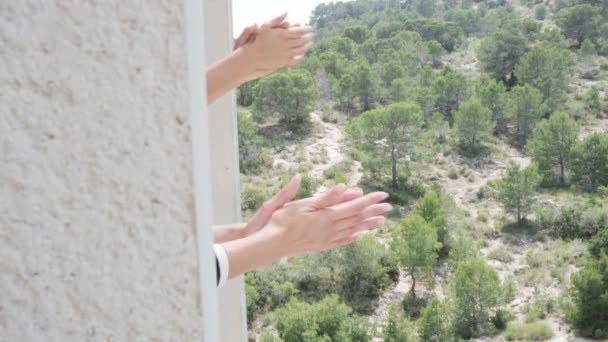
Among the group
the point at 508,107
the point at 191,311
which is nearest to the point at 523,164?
the point at 508,107

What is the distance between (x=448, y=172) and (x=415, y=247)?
7.36 ft

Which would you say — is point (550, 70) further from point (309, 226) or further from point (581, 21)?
point (309, 226)

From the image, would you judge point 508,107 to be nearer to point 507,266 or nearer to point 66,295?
point 507,266

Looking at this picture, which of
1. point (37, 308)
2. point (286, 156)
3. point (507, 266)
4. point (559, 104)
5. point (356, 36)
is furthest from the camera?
point (356, 36)

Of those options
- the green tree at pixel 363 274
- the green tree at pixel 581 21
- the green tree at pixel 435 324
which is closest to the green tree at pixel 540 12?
the green tree at pixel 581 21

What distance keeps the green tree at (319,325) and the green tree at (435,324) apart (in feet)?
1.50

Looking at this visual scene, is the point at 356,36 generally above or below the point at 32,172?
above

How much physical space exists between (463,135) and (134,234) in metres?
8.24

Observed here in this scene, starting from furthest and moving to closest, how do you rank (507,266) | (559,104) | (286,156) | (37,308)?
(559,104), (286,156), (507,266), (37,308)

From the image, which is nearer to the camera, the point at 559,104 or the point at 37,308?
the point at 37,308

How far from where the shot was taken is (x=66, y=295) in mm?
145

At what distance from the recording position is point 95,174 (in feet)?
0.48

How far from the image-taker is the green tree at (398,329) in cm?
516

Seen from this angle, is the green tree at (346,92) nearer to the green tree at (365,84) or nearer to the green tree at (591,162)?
the green tree at (365,84)
